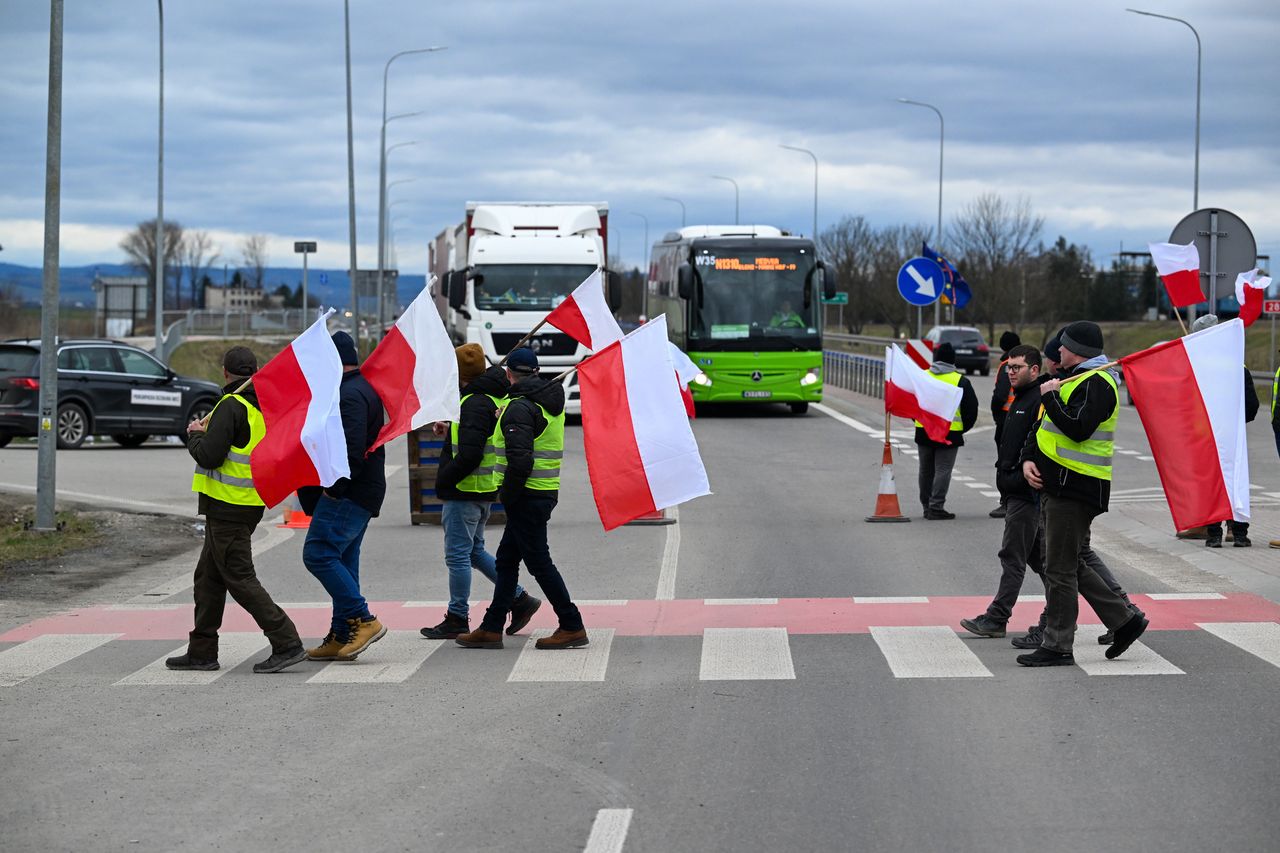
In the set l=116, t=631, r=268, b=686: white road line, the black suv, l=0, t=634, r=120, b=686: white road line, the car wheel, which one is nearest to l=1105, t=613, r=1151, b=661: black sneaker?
l=116, t=631, r=268, b=686: white road line

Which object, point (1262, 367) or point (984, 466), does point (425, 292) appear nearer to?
point (984, 466)

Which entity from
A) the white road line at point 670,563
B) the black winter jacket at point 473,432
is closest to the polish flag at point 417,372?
the black winter jacket at point 473,432

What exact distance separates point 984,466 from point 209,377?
3126 cm

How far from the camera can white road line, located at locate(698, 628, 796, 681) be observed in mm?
8954

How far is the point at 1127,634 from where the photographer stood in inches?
360

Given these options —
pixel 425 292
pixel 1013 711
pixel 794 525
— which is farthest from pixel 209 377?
pixel 1013 711

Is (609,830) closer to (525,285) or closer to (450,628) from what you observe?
(450,628)

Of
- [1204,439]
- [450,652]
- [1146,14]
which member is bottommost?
[450,652]

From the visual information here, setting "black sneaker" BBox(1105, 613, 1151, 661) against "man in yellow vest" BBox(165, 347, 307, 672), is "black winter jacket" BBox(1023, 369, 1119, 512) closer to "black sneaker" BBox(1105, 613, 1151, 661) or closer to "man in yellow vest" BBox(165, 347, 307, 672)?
"black sneaker" BBox(1105, 613, 1151, 661)

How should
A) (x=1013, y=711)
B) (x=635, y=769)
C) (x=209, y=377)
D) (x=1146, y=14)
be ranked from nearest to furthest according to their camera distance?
(x=635, y=769)
(x=1013, y=711)
(x=1146, y=14)
(x=209, y=377)

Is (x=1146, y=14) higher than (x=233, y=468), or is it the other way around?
(x=1146, y=14)

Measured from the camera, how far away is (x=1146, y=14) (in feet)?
115

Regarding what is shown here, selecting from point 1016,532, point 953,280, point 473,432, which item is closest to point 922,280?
point 953,280

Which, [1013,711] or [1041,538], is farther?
[1041,538]
